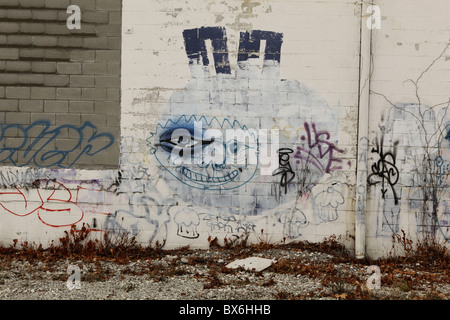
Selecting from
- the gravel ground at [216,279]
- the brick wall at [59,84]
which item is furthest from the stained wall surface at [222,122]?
the gravel ground at [216,279]

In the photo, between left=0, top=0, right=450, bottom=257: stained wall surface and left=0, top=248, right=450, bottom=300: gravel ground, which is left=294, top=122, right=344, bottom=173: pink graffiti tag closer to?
left=0, top=0, right=450, bottom=257: stained wall surface

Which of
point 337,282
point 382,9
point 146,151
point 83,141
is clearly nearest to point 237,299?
point 337,282

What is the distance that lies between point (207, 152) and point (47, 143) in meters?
2.30

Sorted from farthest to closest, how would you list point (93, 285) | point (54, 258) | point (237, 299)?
1. point (54, 258)
2. point (93, 285)
3. point (237, 299)

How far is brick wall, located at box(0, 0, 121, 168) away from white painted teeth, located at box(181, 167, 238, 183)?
102 centimetres

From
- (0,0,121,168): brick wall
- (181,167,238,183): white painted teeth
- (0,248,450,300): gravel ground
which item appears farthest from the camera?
(181,167,238,183): white painted teeth

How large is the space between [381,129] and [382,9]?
170cm

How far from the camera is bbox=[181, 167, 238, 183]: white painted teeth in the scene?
675 centimetres

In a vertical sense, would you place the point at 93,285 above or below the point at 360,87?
below

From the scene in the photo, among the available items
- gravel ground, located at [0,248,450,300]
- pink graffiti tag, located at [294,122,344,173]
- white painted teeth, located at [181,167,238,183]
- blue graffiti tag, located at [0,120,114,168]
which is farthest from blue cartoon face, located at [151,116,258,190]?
gravel ground, located at [0,248,450,300]

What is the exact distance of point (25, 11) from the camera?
6637mm

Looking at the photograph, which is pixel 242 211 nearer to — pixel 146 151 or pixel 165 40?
pixel 146 151

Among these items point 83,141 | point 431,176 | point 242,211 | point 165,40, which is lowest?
point 242,211

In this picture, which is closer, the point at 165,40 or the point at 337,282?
the point at 337,282
